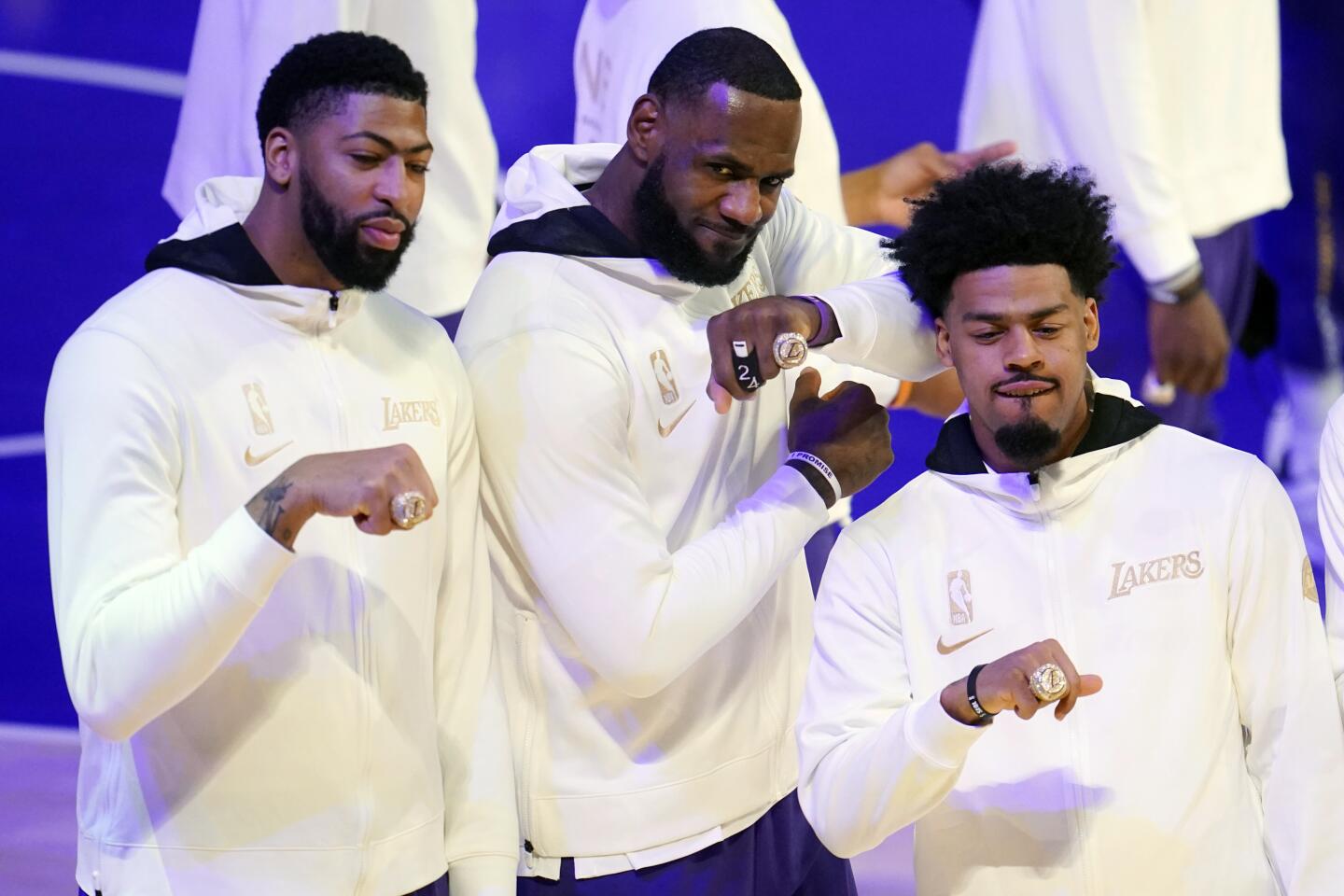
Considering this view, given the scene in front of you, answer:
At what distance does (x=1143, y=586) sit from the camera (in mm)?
2227

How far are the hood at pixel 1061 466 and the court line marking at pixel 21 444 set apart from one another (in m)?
3.08

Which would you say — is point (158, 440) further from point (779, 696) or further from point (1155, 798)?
point (1155, 798)

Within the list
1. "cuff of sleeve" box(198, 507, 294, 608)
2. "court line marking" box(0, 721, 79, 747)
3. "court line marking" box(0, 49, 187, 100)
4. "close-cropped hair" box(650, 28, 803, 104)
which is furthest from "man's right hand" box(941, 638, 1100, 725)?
"court line marking" box(0, 721, 79, 747)

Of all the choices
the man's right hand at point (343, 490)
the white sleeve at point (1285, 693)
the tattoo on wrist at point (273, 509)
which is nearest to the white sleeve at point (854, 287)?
the white sleeve at point (1285, 693)

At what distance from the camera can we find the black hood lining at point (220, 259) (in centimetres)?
217

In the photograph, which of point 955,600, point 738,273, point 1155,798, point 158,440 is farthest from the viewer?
point 738,273

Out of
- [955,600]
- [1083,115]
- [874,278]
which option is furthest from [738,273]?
[1083,115]

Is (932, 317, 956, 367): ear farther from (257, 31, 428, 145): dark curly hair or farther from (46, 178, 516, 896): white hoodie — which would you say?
(257, 31, 428, 145): dark curly hair

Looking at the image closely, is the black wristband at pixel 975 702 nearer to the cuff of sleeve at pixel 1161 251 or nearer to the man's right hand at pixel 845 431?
the man's right hand at pixel 845 431

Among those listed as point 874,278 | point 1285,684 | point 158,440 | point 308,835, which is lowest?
point 308,835

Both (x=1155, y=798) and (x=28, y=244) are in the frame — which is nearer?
(x=1155, y=798)

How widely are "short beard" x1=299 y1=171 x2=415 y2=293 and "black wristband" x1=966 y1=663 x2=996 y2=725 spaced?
0.96 m

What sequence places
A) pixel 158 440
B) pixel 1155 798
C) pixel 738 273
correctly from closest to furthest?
pixel 158 440, pixel 1155 798, pixel 738 273

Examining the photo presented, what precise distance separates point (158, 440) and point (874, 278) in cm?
114
